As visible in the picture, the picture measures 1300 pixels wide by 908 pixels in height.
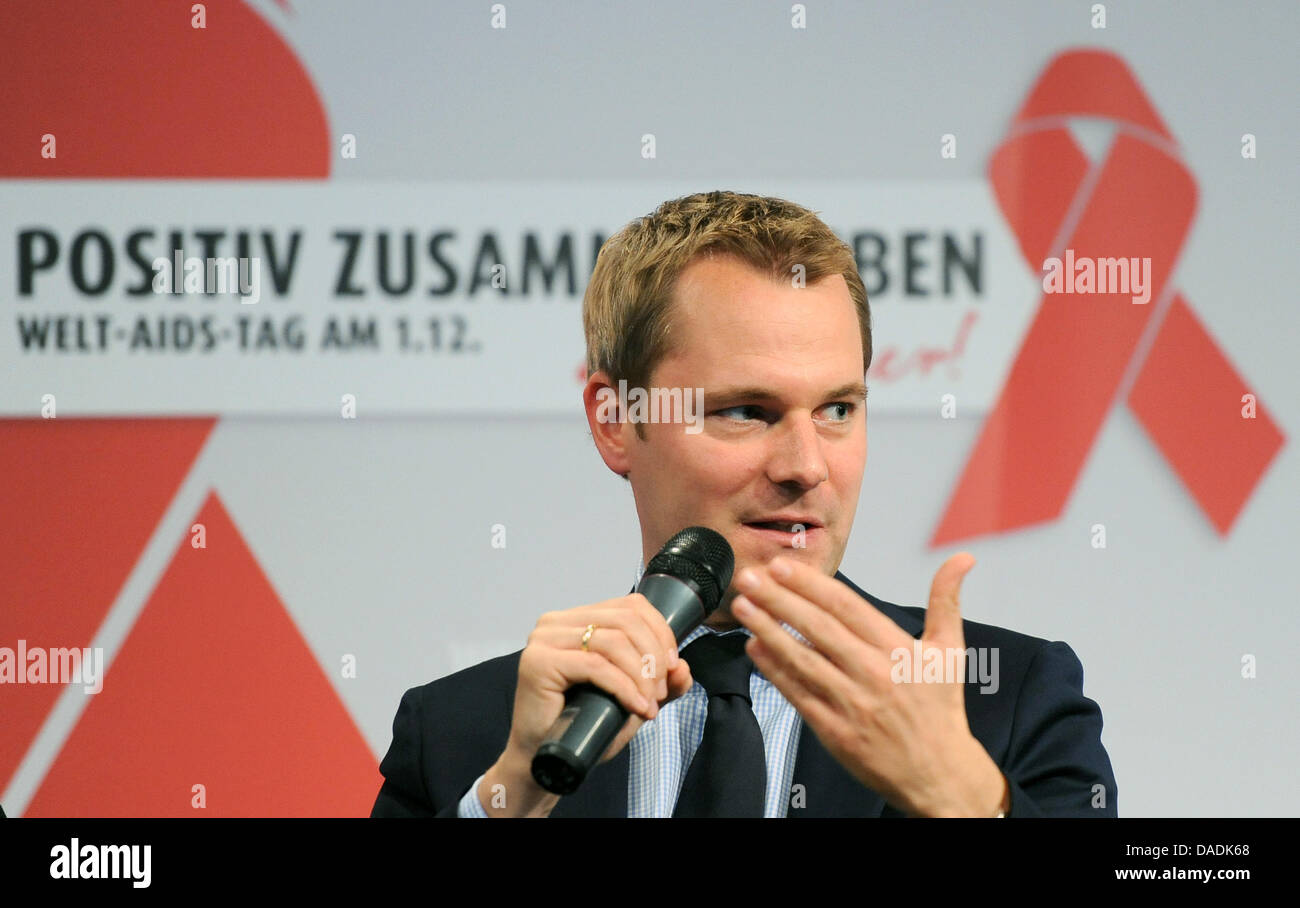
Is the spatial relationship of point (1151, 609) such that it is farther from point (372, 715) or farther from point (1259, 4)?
point (372, 715)

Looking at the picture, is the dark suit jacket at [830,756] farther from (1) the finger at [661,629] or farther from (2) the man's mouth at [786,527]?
(1) the finger at [661,629]

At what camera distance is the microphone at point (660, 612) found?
1270mm

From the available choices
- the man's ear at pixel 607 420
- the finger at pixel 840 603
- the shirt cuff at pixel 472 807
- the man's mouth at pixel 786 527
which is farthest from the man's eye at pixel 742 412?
the shirt cuff at pixel 472 807

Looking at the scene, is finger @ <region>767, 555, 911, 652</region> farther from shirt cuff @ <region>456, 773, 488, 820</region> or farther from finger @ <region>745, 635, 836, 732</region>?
shirt cuff @ <region>456, 773, 488, 820</region>

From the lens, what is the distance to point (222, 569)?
2924 mm

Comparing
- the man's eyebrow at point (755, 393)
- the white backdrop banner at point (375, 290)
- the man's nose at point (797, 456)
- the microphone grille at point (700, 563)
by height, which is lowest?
the microphone grille at point (700, 563)

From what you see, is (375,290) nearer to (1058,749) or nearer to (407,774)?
(407,774)

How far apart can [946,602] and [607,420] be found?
83 cm

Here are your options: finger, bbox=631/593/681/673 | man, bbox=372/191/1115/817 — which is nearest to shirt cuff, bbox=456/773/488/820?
man, bbox=372/191/1115/817

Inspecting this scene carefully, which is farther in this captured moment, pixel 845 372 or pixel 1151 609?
pixel 1151 609

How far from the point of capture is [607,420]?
210 centimetres

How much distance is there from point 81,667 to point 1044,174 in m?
2.36

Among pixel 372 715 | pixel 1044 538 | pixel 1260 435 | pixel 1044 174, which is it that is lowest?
pixel 372 715
